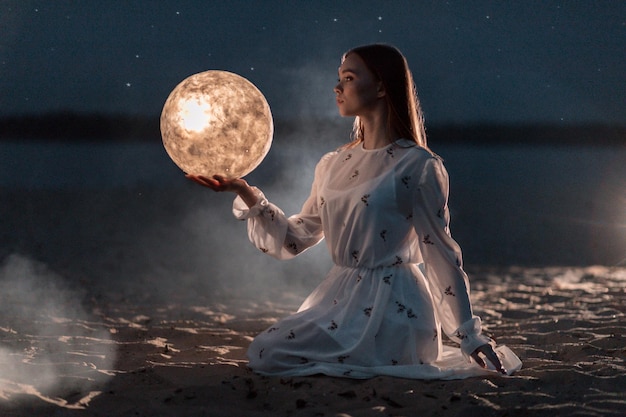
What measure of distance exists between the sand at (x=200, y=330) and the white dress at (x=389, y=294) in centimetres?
17

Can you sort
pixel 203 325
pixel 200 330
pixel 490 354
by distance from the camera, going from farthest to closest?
pixel 203 325
pixel 200 330
pixel 490 354

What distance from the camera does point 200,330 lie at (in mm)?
5594

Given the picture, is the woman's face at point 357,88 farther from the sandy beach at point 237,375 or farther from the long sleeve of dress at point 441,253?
the sandy beach at point 237,375

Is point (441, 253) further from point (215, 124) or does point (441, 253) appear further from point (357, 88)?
point (215, 124)

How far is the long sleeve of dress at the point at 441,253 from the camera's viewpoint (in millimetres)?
3963

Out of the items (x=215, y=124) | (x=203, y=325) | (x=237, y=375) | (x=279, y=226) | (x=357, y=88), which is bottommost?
(x=237, y=375)

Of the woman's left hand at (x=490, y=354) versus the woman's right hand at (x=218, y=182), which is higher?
the woman's right hand at (x=218, y=182)

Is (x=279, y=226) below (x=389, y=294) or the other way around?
the other way around

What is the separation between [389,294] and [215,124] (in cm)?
128

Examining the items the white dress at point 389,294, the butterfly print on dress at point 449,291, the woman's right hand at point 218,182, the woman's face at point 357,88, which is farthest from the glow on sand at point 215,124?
the butterfly print on dress at point 449,291

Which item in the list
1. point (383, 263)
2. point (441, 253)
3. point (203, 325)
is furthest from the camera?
point (203, 325)

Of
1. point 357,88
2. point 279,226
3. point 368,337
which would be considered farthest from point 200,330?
point 357,88

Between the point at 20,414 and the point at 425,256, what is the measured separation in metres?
2.12

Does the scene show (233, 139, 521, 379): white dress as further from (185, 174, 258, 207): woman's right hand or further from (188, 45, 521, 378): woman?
(185, 174, 258, 207): woman's right hand
